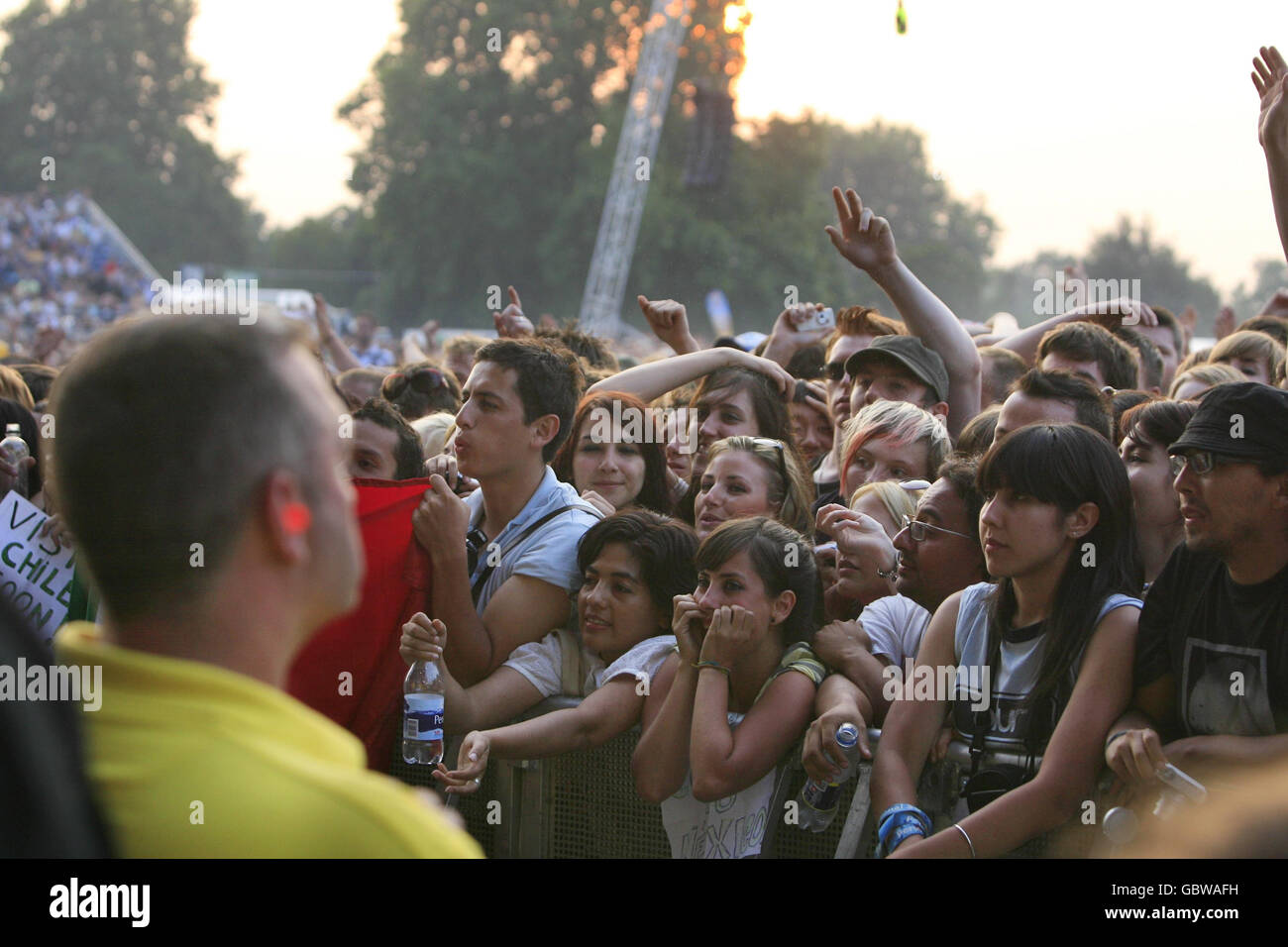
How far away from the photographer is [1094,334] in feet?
17.1

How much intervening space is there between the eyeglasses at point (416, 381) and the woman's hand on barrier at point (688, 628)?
3178 mm

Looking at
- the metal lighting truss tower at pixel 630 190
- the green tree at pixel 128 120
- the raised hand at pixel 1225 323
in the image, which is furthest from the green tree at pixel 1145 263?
the raised hand at pixel 1225 323

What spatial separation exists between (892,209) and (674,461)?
84848mm

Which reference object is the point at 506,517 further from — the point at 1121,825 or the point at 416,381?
the point at 1121,825

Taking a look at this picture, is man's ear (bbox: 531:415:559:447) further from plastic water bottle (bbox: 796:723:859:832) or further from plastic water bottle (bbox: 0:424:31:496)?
plastic water bottle (bbox: 0:424:31:496)

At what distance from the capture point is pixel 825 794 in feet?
10.3

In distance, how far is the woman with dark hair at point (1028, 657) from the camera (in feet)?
9.35

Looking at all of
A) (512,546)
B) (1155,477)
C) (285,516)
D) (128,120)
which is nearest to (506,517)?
(512,546)

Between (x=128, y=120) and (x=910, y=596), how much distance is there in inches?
3420

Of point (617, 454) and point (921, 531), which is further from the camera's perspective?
point (617, 454)

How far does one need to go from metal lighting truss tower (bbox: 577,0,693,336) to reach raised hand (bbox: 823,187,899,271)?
3706cm

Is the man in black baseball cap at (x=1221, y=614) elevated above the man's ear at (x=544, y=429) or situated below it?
below

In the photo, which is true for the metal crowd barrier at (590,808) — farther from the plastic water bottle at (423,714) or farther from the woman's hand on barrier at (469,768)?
the woman's hand on barrier at (469,768)

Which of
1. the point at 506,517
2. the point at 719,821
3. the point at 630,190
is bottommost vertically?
the point at 719,821
